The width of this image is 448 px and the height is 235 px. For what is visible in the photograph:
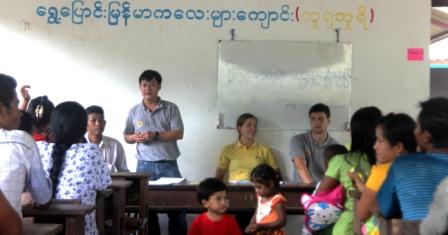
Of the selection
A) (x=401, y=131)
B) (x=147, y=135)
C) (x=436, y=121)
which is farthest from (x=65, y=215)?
(x=147, y=135)

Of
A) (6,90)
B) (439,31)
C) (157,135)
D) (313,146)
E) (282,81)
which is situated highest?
(439,31)

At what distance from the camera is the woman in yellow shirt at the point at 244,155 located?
5.59m

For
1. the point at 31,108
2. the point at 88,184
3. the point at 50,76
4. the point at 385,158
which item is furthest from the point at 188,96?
the point at 385,158

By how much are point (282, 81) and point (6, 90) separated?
3.83 meters

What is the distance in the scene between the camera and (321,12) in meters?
5.95

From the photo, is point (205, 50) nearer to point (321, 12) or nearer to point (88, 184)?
point (321, 12)

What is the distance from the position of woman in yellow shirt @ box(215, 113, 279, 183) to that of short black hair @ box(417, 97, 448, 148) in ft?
11.4

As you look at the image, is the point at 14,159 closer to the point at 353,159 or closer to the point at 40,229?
the point at 40,229

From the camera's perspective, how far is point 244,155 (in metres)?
5.64

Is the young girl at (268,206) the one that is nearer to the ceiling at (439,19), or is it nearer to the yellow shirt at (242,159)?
the yellow shirt at (242,159)

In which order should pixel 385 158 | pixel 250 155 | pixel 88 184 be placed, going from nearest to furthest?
1. pixel 385 158
2. pixel 88 184
3. pixel 250 155

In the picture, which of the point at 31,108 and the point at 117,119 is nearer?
the point at 31,108

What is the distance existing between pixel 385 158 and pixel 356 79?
12.1 feet

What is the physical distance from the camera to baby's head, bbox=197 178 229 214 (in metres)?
3.66
